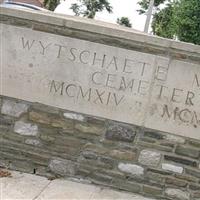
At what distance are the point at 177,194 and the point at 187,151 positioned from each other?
0.52 metres

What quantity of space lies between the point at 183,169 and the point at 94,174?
1.04 meters

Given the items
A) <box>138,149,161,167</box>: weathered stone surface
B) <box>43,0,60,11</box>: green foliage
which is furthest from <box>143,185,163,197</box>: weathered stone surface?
<box>43,0,60,11</box>: green foliage

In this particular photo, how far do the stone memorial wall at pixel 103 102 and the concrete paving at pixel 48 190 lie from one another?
0.14 metres

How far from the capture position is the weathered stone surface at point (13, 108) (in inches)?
258

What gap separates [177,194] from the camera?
250 inches

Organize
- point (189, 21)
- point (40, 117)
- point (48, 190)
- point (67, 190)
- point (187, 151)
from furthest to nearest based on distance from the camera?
1. point (189, 21)
2. point (40, 117)
3. point (187, 151)
4. point (67, 190)
5. point (48, 190)

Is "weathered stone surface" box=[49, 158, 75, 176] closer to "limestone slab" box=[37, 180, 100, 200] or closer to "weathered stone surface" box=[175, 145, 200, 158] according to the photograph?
"limestone slab" box=[37, 180, 100, 200]

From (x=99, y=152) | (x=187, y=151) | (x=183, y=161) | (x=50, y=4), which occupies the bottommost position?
(x=99, y=152)

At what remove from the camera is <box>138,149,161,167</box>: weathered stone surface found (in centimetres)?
633

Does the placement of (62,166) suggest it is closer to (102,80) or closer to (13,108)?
(13,108)

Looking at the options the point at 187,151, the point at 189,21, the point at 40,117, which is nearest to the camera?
the point at 187,151

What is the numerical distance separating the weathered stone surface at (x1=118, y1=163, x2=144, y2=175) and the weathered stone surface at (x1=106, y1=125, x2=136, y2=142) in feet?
0.98

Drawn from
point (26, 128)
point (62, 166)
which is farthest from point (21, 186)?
point (26, 128)

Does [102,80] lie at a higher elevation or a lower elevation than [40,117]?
higher
